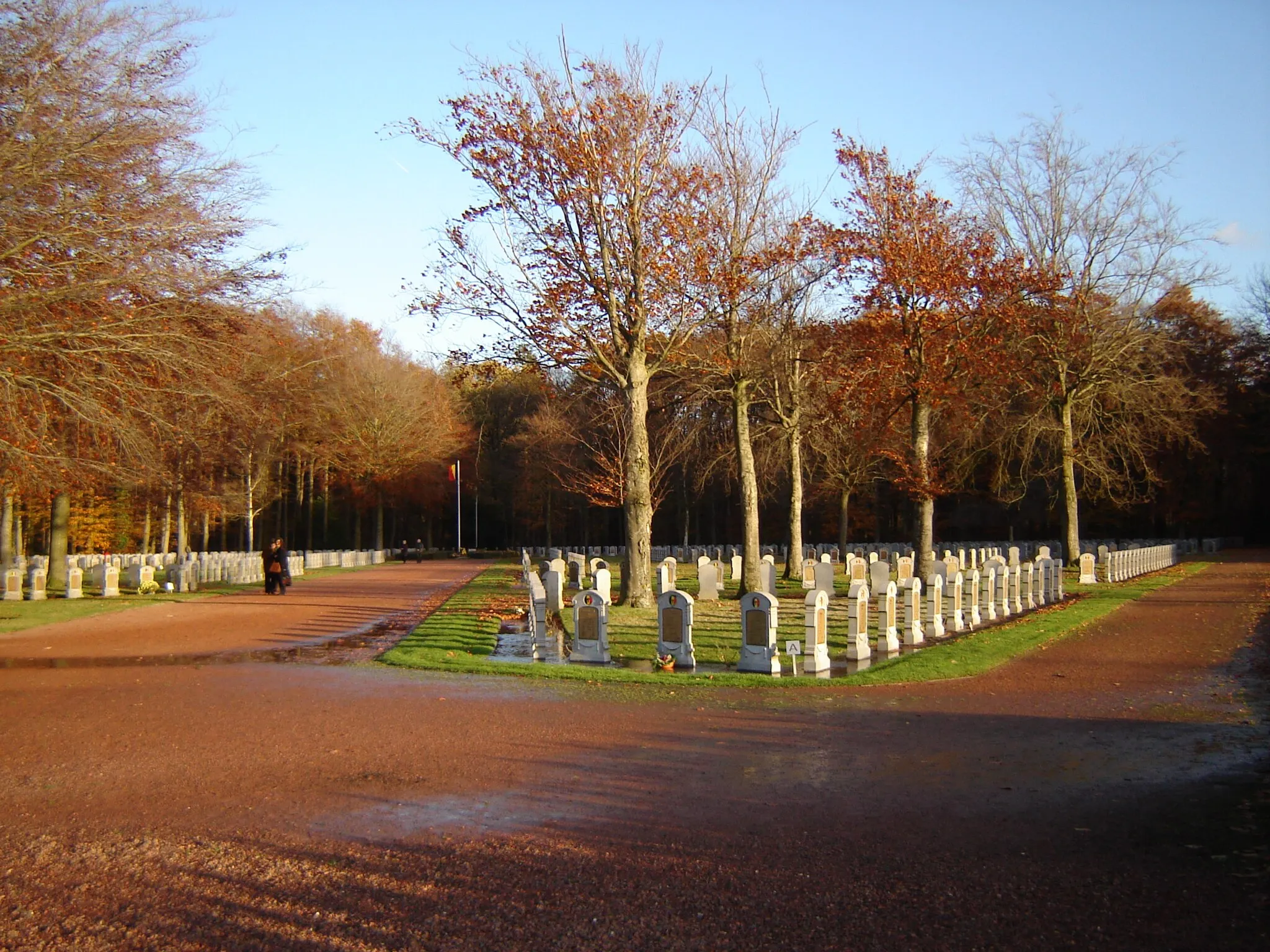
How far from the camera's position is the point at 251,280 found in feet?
50.9

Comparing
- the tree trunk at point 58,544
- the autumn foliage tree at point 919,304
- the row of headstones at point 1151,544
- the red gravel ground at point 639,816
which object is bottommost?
the red gravel ground at point 639,816

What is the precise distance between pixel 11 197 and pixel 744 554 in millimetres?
17309

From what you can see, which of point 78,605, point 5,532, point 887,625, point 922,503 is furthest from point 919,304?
point 5,532

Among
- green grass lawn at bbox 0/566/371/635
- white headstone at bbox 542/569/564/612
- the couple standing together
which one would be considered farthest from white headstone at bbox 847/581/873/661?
the couple standing together

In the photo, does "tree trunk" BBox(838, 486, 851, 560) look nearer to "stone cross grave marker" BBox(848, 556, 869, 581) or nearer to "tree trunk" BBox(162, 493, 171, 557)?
"stone cross grave marker" BBox(848, 556, 869, 581)

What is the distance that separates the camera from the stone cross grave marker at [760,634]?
13.4m

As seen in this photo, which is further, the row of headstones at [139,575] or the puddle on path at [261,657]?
the row of headstones at [139,575]

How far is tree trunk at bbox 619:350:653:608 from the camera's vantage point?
21.7 metres

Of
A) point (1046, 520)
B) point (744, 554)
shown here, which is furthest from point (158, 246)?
point (1046, 520)

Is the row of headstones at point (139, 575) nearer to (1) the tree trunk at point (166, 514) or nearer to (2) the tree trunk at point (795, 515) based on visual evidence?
(1) the tree trunk at point (166, 514)

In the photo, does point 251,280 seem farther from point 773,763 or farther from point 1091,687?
point 1091,687

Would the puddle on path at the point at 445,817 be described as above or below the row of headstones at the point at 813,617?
below

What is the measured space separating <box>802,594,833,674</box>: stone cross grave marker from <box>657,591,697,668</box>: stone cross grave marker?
159 cm

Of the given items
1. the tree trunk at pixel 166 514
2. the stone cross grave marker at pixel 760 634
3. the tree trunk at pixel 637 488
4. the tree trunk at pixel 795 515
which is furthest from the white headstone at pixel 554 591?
the tree trunk at pixel 166 514
